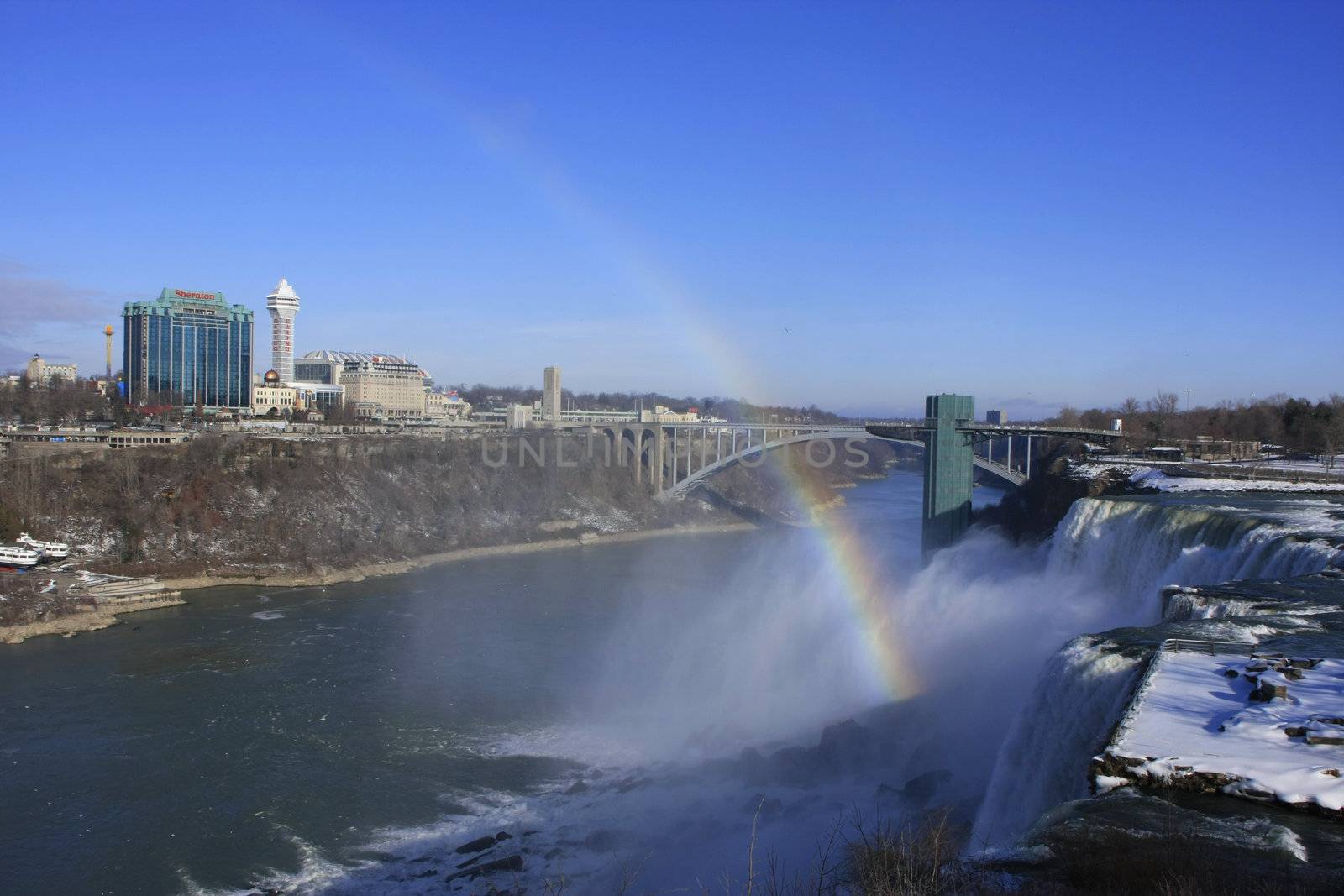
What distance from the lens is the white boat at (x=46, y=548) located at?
16.6m

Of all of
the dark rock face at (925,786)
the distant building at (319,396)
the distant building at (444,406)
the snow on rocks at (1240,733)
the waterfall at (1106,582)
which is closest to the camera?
the snow on rocks at (1240,733)

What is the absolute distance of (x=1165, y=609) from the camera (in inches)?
267

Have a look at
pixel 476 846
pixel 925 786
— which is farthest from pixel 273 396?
pixel 925 786

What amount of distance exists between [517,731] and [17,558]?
11.7m

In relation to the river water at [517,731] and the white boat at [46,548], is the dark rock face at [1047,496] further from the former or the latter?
the white boat at [46,548]

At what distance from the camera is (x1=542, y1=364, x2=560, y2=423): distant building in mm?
40031

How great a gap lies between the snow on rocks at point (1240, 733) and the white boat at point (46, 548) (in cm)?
1820

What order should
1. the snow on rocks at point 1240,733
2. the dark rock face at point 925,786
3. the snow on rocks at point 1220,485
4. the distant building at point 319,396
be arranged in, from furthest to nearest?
1. the distant building at point 319,396
2. the snow on rocks at point 1220,485
3. the dark rock face at point 925,786
4. the snow on rocks at point 1240,733

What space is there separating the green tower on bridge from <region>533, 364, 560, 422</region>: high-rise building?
1004 inches

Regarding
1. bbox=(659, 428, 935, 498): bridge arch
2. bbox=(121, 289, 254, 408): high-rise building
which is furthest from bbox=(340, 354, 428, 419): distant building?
bbox=(659, 428, 935, 498): bridge arch

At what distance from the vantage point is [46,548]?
16.8 metres

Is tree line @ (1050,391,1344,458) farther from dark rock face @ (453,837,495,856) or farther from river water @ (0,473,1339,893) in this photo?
dark rock face @ (453,837,495,856)

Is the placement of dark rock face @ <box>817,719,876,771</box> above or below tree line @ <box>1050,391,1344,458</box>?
below

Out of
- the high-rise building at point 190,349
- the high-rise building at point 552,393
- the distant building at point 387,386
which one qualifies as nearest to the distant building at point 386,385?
the distant building at point 387,386
